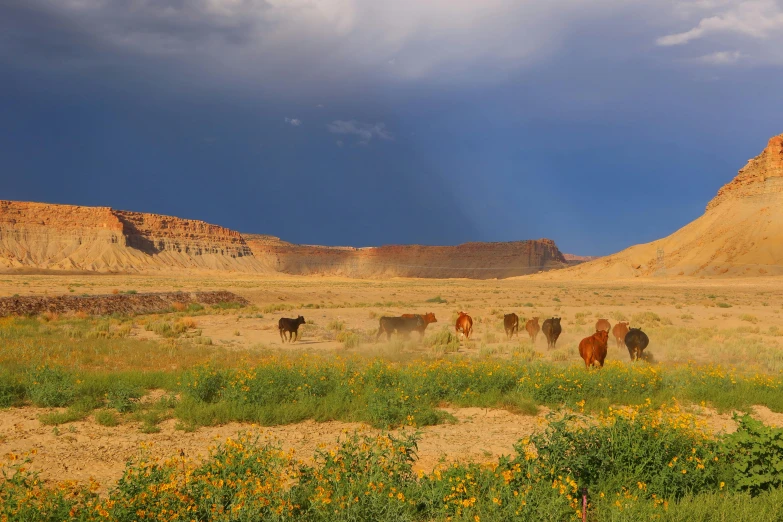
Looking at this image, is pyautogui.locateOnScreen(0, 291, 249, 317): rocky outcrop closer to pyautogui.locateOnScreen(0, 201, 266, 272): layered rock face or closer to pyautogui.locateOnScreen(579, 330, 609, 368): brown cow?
pyautogui.locateOnScreen(579, 330, 609, 368): brown cow

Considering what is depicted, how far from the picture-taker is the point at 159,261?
130 m

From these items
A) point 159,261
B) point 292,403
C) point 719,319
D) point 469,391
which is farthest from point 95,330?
point 159,261

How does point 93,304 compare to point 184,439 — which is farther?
point 93,304

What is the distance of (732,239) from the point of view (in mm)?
88438

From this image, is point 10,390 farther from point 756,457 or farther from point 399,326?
point 399,326

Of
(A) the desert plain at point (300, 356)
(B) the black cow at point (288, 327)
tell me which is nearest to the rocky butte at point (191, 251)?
(A) the desert plain at point (300, 356)

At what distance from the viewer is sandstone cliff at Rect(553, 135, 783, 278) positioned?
82.2 m

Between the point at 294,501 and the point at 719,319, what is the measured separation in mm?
29953

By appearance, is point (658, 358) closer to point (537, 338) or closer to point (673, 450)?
point (537, 338)

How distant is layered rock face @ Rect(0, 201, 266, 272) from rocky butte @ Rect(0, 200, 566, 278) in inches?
7.9

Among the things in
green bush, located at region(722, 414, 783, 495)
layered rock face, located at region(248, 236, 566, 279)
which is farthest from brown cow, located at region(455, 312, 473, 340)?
layered rock face, located at region(248, 236, 566, 279)

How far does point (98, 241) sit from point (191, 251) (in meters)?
26.7

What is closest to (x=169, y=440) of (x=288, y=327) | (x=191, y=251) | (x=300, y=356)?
(x=300, y=356)

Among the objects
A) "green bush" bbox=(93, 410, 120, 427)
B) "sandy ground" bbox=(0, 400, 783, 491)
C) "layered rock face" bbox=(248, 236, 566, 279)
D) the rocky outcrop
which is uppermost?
"layered rock face" bbox=(248, 236, 566, 279)
